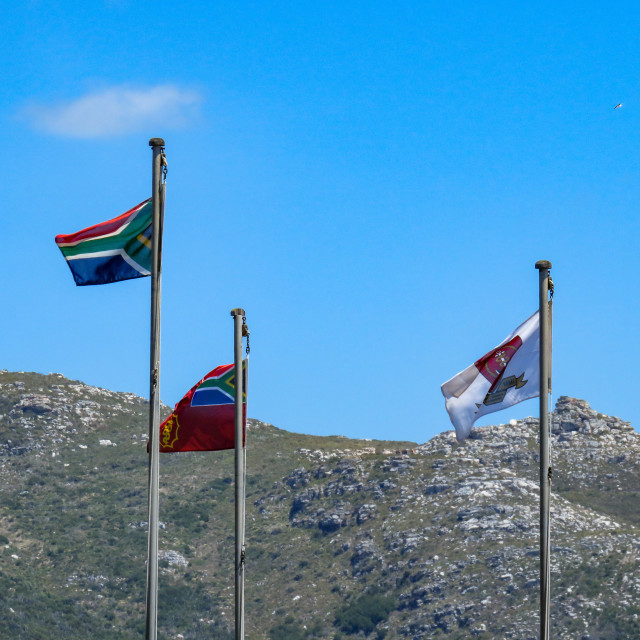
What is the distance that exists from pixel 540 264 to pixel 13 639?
459ft

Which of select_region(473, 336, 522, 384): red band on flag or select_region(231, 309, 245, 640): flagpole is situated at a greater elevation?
select_region(473, 336, 522, 384): red band on flag

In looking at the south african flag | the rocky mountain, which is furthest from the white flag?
the rocky mountain

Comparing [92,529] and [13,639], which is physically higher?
[92,529]

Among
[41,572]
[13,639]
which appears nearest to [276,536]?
[41,572]

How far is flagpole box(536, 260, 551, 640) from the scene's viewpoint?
868 inches

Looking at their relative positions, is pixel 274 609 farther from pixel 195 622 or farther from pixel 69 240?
pixel 69 240

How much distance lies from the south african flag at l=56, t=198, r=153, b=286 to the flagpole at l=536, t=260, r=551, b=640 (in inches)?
263

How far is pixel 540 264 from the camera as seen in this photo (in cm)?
2356

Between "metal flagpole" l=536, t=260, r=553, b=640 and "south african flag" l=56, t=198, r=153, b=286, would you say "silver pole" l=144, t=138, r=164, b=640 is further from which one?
"metal flagpole" l=536, t=260, r=553, b=640

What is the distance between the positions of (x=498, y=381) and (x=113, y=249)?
7044 mm

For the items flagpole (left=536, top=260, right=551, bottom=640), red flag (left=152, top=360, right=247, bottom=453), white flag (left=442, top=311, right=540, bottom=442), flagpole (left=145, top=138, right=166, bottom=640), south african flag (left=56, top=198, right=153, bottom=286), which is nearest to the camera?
flagpole (left=145, top=138, right=166, bottom=640)

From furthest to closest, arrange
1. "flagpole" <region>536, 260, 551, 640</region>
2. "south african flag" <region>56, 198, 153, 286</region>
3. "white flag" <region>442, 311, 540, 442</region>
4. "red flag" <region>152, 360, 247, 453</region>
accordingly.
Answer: "red flag" <region>152, 360, 247, 453</region> → "white flag" <region>442, 311, 540, 442</region> → "south african flag" <region>56, 198, 153, 286</region> → "flagpole" <region>536, 260, 551, 640</region>

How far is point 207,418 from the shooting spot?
2650 centimetres

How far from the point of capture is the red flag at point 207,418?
2645cm
